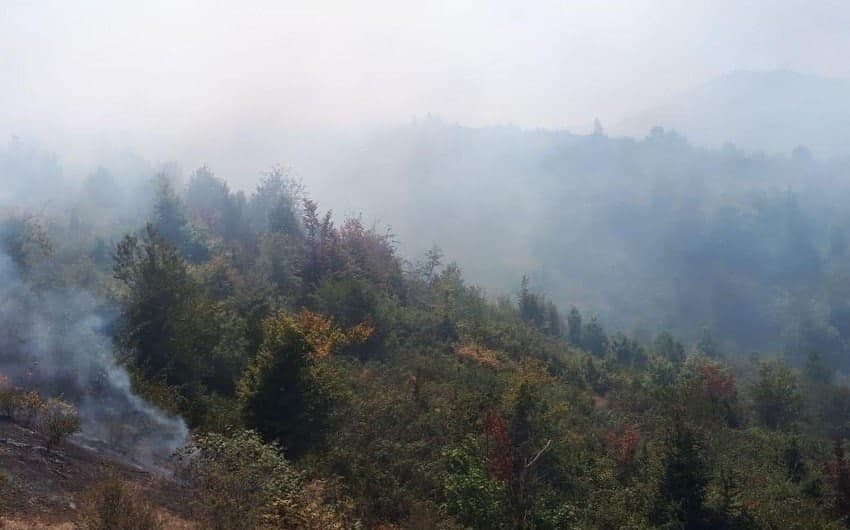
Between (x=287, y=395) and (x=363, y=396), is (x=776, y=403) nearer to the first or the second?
(x=363, y=396)

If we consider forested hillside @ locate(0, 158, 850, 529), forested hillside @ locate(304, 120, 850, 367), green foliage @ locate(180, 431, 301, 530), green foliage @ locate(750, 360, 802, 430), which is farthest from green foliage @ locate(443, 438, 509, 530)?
forested hillside @ locate(304, 120, 850, 367)

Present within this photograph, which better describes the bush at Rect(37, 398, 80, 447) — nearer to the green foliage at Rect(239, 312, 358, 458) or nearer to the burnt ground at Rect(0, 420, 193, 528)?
the burnt ground at Rect(0, 420, 193, 528)

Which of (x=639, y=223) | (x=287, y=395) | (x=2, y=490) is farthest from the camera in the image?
(x=639, y=223)

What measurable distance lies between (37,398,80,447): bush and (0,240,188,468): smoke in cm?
75

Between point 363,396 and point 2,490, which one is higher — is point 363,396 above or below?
above

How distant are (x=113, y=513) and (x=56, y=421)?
22.8 feet

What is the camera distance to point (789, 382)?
1471 inches

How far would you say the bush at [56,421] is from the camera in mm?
11797

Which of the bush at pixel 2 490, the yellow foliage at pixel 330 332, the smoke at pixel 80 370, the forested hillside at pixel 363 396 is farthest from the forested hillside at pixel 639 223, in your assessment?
the bush at pixel 2 490

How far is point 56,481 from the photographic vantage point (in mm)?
10266

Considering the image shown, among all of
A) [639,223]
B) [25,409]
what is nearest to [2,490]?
[25,409]

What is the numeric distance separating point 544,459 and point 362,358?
14464 millimetres

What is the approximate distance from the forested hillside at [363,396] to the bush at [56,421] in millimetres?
145

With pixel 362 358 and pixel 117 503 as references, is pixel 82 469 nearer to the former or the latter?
pixel 117 503
